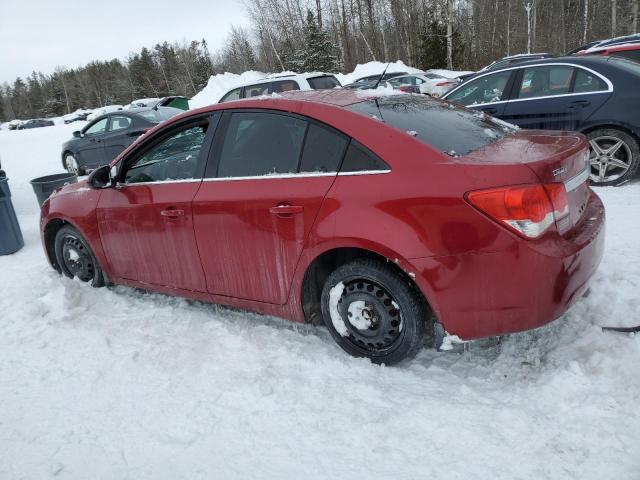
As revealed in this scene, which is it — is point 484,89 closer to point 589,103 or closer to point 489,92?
point 489,92

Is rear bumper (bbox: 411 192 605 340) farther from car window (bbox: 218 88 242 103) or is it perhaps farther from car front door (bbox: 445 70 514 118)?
car window (bbox: 218 88 242 103)

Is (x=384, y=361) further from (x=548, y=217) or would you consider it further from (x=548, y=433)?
(x=548, y=217)

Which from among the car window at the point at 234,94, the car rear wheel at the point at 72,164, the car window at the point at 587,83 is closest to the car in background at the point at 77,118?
the car rear wheel at the point at 72,164

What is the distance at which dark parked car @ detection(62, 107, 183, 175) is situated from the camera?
11203 millimetres

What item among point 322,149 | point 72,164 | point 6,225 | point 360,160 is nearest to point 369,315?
point 360,160

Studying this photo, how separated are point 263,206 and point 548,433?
6.42ft

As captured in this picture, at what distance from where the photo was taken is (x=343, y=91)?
344cm

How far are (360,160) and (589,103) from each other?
4599 mm

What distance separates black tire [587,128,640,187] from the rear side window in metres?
4.42

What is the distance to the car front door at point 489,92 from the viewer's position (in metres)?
6.75

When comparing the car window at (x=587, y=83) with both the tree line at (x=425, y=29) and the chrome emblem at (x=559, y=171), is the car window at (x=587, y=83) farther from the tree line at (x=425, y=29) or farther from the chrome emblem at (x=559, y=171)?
the tree line at (x=425, y=29)

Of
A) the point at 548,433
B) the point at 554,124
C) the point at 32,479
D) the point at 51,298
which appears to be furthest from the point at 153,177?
the point at 554,124

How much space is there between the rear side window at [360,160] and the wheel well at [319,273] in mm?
477

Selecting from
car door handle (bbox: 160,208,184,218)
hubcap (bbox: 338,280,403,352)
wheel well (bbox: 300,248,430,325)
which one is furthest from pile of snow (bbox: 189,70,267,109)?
hubcap (bbox: 338,280,403,352)
